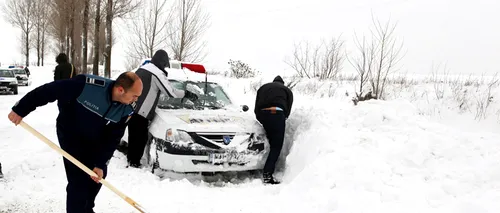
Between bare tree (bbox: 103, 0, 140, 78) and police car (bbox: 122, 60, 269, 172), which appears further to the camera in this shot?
bare tree (bbox: 103, 0, 140, 78)

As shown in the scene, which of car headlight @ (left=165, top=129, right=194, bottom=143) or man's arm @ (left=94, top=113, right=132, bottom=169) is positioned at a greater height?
man's arm @ (left=94, top=113, right=132, bottom=169)

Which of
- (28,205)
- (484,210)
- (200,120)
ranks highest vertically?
(200,120)

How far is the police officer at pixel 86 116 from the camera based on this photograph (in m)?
2.83

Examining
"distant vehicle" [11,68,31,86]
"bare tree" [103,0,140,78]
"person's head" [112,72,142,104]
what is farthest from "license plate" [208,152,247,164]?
"distant vehicle" [11,68,31,86]

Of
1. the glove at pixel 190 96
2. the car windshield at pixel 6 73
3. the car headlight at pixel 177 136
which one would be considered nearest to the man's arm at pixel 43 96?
the car headlight at pixel 177 136

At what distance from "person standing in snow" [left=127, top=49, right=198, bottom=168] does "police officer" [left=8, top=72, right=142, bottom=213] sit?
1.90 meters

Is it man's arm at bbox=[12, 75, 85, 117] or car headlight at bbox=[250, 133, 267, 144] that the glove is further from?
man's arm at bbox=[12, 75, 85, 117]

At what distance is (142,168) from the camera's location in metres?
5.36

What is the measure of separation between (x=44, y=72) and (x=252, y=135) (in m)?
41.8

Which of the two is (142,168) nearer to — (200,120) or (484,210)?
(200,120)

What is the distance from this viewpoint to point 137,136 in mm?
5355

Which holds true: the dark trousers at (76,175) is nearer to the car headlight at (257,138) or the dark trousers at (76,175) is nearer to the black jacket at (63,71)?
the car headlight at (257,138)

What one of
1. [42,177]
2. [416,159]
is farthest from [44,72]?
[416,159]

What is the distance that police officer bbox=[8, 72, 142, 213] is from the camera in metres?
→ 2.83
